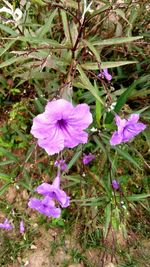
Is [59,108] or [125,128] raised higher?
[59,108]

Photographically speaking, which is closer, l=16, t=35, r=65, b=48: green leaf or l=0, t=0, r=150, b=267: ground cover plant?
l=16, t=35, r=65, b=48: green leaf

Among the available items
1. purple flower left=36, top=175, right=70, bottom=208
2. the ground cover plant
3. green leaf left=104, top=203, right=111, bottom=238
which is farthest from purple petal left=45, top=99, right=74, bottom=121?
green leaf left=104, top=203, right=111, bottom=238

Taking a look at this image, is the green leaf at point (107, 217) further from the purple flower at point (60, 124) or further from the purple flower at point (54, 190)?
the purple flower at point (60, 124)

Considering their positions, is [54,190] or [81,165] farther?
[81,165]

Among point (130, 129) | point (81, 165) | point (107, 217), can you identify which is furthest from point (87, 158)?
point (130, 129)

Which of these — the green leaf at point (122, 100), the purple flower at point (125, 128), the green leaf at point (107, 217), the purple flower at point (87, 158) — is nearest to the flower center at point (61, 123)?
the purple flower at point (125, 128)

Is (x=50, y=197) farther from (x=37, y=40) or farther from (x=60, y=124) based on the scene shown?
(x=37, y=40)

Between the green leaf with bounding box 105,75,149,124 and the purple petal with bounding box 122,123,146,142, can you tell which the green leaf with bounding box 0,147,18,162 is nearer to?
the green leaf with bounding box 105,75,149,124

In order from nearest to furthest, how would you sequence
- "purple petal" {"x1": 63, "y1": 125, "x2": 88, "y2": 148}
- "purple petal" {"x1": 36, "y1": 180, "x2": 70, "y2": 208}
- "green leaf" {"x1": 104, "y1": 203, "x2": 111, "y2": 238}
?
"purple petal" {"x1": 63, "y1": 125, "x2": 88, "y2": 148}, "purple petal" {"x1": 36, "y1": 180, "x2": 70, "y2": 208}, "green leaf" {"x1": 104, "y1": 203, "x2": 111, "y2": 238}

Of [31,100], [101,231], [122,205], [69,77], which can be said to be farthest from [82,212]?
[69,77]
